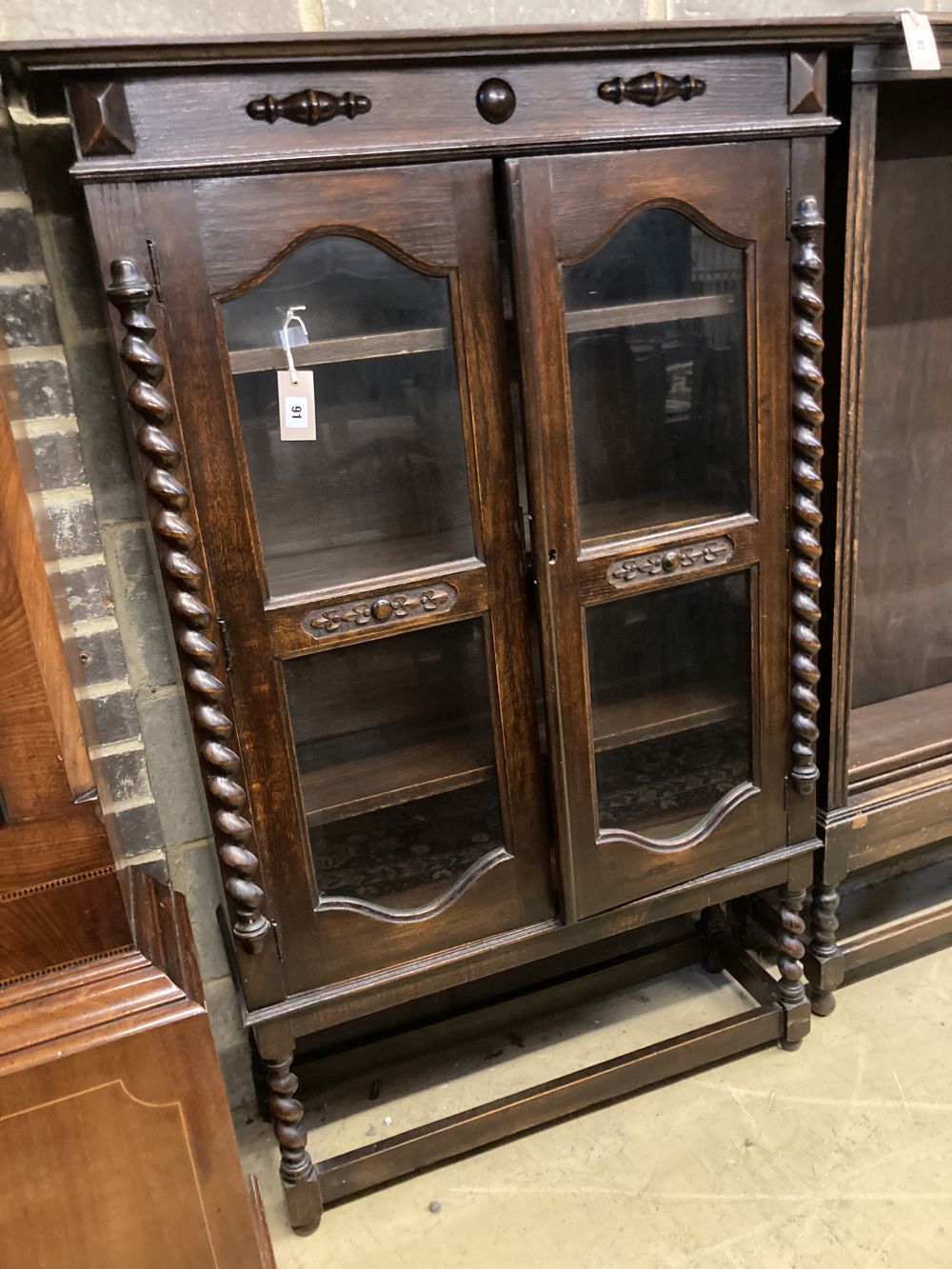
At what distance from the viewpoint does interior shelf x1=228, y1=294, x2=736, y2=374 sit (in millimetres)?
1209

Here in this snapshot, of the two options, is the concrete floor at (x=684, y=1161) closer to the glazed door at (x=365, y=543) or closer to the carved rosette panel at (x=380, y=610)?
the glazed door at (x=365, y=543)

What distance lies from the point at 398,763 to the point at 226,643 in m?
0.34

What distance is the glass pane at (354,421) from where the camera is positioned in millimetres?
1204

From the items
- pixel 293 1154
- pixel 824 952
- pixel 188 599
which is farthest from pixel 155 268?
pixel 824 952

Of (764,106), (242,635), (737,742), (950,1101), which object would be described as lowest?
(950,1101)

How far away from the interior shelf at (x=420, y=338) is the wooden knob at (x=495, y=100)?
0.83ft

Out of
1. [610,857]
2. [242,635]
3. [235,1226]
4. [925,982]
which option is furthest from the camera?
[925,982]

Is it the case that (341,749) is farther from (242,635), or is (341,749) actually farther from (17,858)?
(17,858)

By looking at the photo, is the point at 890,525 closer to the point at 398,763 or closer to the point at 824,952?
the point at 824,952

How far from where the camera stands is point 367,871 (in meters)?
1.45

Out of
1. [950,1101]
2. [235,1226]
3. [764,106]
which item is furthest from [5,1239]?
[764,106]

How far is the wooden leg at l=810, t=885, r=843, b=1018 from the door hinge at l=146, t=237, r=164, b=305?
4.72 feet

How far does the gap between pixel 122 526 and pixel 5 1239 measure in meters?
0.90

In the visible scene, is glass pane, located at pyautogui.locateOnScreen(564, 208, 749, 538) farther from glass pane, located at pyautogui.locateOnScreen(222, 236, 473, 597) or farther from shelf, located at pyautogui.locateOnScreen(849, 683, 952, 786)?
shelf, located at pyautogui.locateOnScreen(849, 683, 952, 786)
